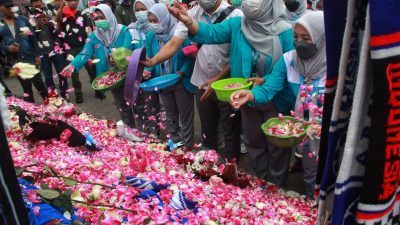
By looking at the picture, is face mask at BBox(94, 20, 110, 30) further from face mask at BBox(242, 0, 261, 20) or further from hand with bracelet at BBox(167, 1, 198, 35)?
face mask at BBox(242, 0, 261, 20)

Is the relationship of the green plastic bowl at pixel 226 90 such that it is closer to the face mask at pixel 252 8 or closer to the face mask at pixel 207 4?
the face mask at pixel 252 8

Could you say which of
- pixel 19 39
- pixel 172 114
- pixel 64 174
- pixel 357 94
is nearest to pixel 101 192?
pixel 64 174

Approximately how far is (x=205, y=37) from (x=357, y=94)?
2.66m

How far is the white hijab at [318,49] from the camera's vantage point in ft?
9.32

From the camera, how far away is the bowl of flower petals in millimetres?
4617

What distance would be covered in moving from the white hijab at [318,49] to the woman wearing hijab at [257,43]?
1.48ft

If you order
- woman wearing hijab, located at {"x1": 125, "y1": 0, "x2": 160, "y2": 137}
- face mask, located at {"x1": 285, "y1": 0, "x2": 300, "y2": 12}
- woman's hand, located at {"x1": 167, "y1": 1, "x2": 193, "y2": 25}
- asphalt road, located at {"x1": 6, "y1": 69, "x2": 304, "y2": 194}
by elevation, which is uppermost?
woman's hand, located at {"x1": 167, "y1": 1, "x2": 193, "y2": 25}

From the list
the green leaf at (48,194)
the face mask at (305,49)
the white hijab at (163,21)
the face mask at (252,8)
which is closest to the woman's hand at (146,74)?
the white hijab at (163,21)

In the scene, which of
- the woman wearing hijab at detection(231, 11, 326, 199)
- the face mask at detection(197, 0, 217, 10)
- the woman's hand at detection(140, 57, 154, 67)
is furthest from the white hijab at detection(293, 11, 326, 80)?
the woman's hand at detection(140, 57, 154, 67)

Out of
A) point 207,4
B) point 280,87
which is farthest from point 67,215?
point 207,4

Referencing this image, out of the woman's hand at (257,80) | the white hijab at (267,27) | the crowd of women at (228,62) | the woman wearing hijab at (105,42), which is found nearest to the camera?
the crowd of women at (228,62)

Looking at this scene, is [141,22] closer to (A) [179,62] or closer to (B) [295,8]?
(A) [179,62]

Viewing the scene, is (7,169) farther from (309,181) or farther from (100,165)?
(309,181)

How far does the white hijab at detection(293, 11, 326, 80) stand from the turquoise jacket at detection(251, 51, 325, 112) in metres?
0.08
